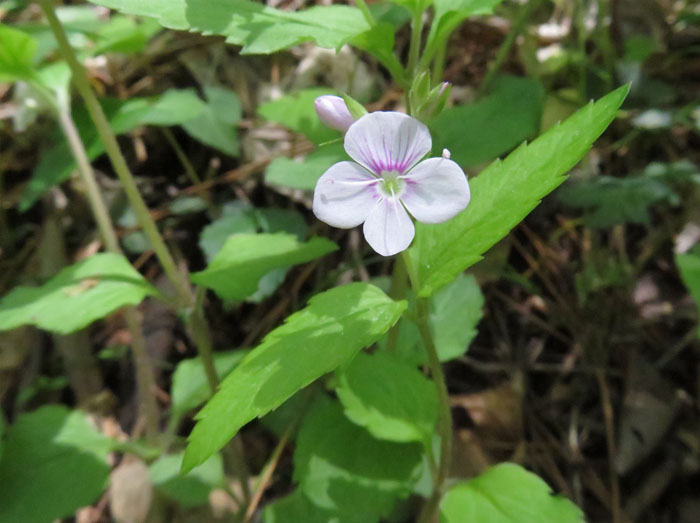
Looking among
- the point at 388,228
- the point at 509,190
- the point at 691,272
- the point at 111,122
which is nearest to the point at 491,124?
the point at 691,272

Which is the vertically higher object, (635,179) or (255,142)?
(635,179)

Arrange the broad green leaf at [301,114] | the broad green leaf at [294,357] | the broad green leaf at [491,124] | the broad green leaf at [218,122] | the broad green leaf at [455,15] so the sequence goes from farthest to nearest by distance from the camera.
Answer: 1. the broad green leaf at [218,122]
2. the broad green leaf at [301,114]
3. the broad green leaf at [491,124]
4. the broad green leaf at [455,15]
5. the broad green leaf at [294,357]

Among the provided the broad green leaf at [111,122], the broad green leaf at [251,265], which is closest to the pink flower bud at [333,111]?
the broad green leaf at [251,265]

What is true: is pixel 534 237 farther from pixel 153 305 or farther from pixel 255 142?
pixel 153 305

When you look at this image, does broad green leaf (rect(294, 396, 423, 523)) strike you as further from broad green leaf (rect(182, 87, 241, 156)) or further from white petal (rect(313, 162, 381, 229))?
broad green leaf (rect(182, 87, 241, 156))

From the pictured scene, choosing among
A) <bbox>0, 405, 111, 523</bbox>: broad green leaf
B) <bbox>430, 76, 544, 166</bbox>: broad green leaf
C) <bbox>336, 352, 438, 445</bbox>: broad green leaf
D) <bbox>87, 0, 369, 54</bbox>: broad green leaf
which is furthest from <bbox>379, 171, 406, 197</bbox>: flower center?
<bbox>0, 405, 111, 523</bbox>: broad green leaf

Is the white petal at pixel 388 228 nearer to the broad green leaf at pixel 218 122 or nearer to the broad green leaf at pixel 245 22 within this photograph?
the broad green leaf at pixel 245 22

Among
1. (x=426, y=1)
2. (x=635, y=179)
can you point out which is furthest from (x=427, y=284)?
(x=635, y=179)
